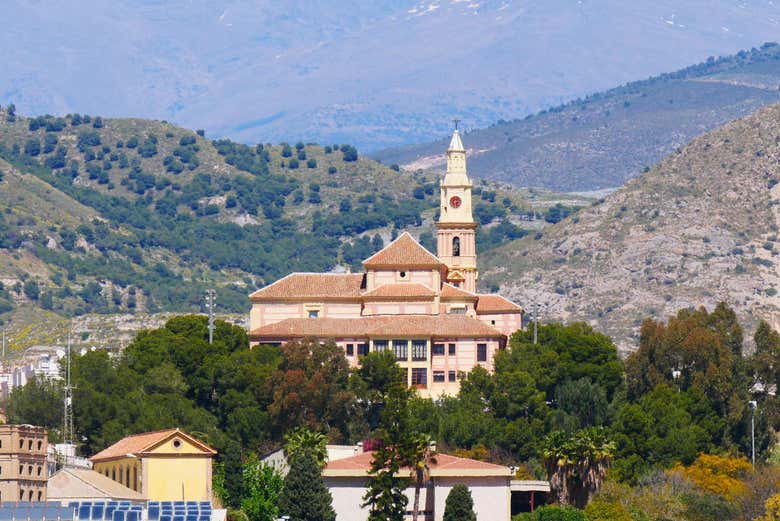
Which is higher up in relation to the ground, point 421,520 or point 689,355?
point 689,355

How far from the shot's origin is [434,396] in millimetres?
157125

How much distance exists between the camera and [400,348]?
159m

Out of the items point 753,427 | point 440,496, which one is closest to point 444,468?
point 440,496

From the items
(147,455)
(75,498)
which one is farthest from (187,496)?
(75,498)

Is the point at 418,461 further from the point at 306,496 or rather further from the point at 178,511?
the point at 178,511

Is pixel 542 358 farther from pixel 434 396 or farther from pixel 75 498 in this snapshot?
pixel 75 498

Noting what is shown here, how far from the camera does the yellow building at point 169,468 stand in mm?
128250

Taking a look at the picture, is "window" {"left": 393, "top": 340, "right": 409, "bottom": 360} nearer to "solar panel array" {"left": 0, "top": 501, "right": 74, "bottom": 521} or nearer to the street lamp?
the street lamp

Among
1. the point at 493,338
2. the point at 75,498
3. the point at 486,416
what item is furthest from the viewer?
the point at 493,338

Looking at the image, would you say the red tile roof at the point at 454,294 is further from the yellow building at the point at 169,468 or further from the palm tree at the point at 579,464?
the yellow building at the point at 169,468

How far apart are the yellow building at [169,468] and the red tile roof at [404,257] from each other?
39509 mm

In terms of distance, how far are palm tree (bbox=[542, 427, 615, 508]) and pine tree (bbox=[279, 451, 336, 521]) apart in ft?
46.9

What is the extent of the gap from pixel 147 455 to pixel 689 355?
4011 cm

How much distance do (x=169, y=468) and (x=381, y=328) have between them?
33964 millimetres
